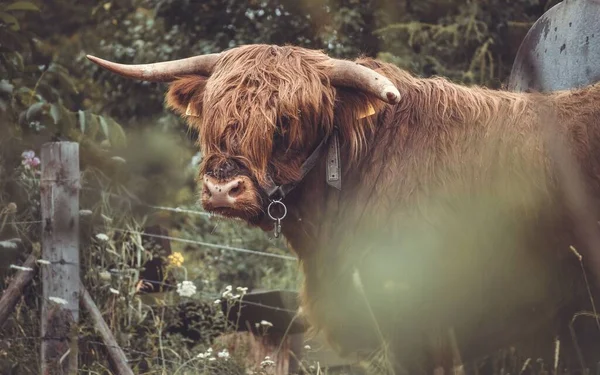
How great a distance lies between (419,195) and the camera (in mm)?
3742

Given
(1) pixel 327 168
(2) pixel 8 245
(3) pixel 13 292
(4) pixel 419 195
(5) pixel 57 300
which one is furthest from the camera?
(2) pixel 8 245

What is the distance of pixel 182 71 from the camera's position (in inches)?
164

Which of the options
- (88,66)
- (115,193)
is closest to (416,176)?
(115,193)

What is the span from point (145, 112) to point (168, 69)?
15.9 ft

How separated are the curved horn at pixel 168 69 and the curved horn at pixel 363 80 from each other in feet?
1.94

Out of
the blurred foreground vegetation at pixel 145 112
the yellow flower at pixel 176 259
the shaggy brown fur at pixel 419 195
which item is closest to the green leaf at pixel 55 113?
the blurred foreground vegetation at pixel 145 112

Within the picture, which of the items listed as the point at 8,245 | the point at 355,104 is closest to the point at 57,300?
the point at 8,245

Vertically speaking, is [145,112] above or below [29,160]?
above

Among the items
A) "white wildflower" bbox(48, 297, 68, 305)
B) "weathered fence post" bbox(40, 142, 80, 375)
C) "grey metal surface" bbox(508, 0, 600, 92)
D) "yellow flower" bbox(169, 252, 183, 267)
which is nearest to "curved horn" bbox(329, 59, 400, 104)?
"grey metal surface" bbox(508, 0, 600, 92)

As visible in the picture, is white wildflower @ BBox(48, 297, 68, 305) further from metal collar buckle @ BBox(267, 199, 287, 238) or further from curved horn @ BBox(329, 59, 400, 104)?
curved horn @ BBox(329, 59, 400, 104)

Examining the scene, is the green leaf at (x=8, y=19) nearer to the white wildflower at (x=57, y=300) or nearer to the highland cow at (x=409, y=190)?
the white wildflower at (x=57, y=300)

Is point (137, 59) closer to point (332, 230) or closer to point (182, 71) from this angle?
point (182, 71)

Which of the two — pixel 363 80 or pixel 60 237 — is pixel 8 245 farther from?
pixel 363 80

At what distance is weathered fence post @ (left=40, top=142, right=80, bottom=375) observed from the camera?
15.6ft
